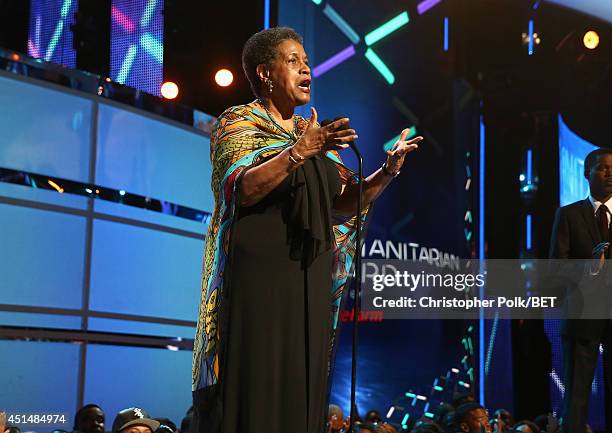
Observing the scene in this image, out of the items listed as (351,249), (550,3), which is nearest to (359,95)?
(550,3)

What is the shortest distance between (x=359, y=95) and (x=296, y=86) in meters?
5.99

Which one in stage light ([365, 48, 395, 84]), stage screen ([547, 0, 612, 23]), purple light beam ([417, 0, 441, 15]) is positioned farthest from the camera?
purple light beam ([417, 0, 441, 15])

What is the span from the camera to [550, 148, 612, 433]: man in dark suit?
483 cm

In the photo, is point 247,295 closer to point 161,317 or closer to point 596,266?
point 596,266

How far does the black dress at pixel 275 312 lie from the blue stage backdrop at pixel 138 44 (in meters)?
4.68

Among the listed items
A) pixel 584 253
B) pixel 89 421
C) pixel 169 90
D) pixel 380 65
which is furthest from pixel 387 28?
pixel 89 421

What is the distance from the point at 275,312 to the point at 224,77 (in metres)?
5.44

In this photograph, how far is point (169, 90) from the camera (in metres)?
7.35

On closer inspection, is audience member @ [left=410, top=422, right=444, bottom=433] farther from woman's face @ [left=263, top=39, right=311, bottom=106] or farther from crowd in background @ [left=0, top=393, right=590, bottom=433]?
woman's face @ [left=263, top=39, right=311, bottom=106]

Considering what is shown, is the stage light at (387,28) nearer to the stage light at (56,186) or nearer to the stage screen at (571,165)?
the stage screen at (571,165)

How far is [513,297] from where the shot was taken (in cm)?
799

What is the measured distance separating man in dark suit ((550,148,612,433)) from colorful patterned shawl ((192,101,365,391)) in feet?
8.60

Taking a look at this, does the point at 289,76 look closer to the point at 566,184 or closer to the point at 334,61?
the point at 566,184

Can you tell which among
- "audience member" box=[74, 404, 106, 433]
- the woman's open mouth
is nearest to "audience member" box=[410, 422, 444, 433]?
"audience member" box=[74, 404, 106, 433]
